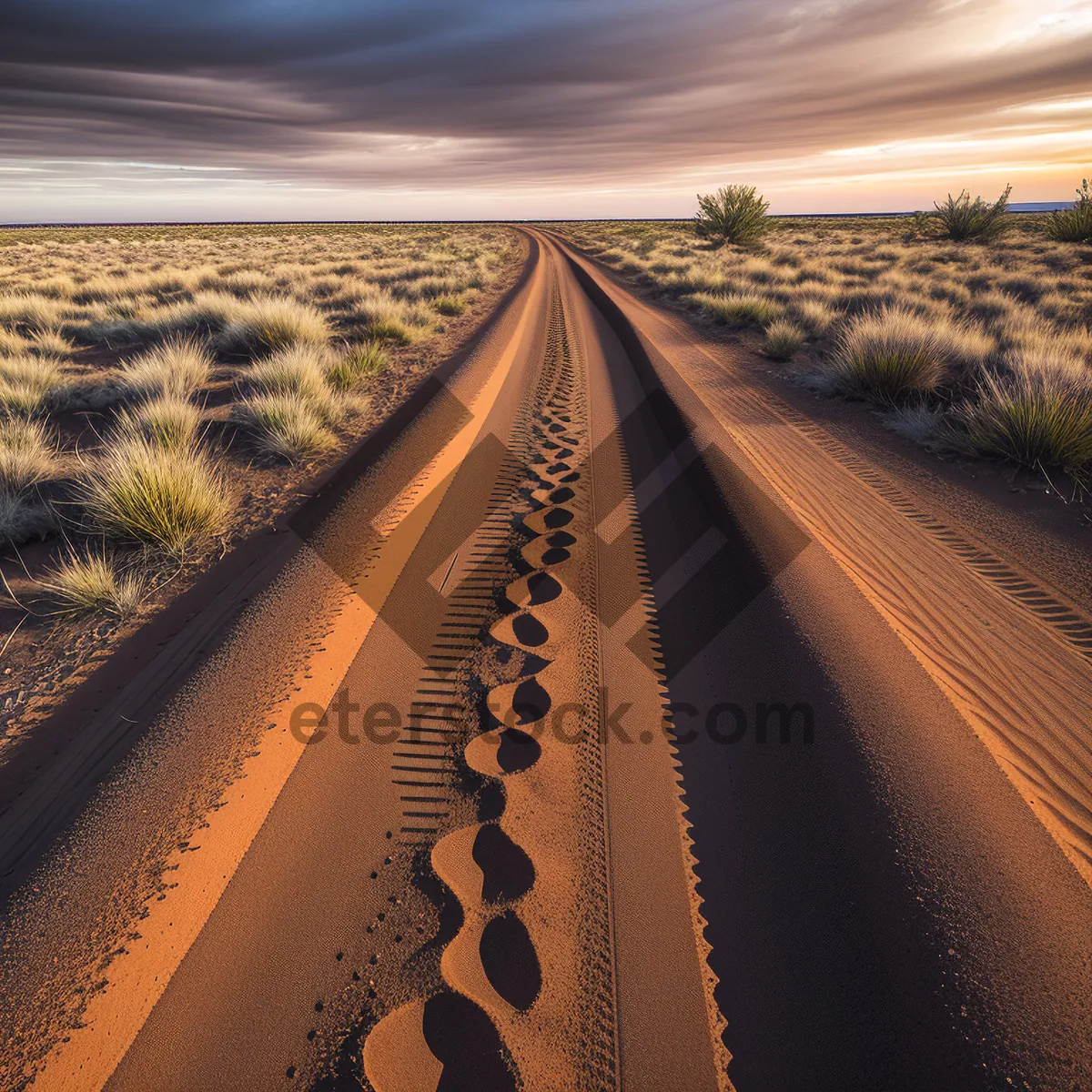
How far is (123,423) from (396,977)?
21.9 feet

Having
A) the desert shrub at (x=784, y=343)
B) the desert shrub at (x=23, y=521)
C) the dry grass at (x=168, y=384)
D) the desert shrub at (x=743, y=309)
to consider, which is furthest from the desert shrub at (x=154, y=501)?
the desert shrub at (x=743, y=309)

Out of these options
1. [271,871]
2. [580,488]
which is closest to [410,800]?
[271,871]

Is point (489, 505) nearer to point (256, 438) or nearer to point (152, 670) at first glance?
point (152, 670)

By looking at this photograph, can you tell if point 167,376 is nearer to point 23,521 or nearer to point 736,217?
point 23,521

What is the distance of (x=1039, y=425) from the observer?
542 centimetres

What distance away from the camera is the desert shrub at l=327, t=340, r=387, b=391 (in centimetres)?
856

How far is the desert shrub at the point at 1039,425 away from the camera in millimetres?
5352

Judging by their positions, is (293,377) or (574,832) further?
(293,377)

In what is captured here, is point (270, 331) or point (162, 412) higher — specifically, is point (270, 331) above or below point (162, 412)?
above

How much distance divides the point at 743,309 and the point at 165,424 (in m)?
12.1

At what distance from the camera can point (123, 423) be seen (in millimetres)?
6277

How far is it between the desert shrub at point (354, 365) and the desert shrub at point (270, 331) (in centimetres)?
81

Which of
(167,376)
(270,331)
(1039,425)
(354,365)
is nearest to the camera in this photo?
(1039,425)

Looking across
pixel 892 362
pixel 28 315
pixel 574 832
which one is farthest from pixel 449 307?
pixel 574 832
